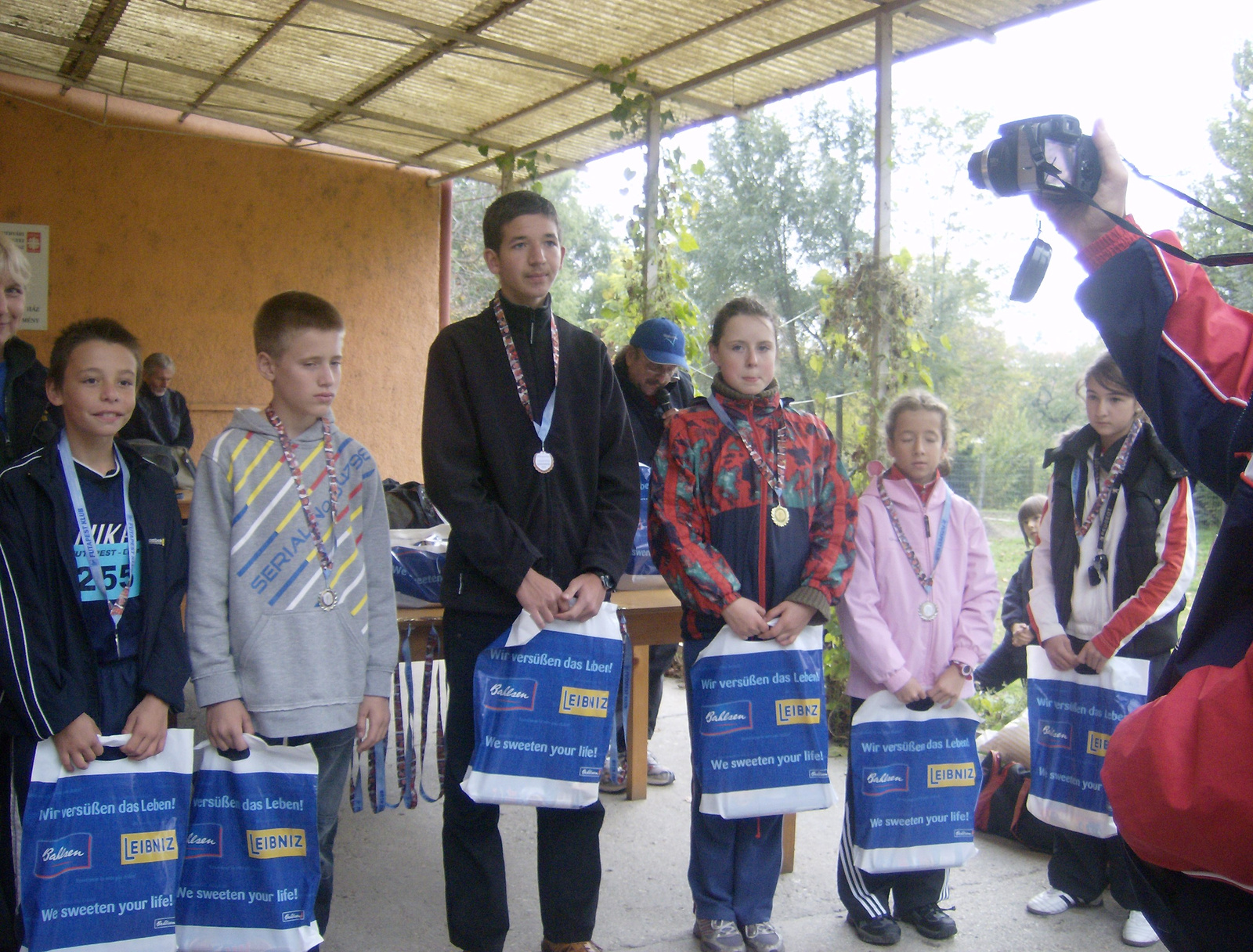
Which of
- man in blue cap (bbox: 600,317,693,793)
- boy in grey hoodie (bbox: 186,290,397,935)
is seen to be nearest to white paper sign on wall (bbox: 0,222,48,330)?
man in blue cap (bbox: 600,317,693,793)

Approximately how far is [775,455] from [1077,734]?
46.8 inches

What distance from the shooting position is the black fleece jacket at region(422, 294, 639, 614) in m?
2.26

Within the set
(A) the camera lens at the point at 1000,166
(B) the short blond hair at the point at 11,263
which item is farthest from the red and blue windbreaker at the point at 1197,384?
(B) the short blond hair at the point at 11,263

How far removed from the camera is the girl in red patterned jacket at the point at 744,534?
2527 mm

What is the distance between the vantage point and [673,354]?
3.57 m

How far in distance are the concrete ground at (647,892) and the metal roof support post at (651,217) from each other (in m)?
2.89

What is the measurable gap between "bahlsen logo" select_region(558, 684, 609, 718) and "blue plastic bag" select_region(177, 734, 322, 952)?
1.93ft

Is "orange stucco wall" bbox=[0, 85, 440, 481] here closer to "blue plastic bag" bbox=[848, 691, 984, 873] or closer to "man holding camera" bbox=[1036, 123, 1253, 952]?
"blue plastic bag" bbox=[848, 691, 984, 873]

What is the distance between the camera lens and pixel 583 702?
7.52 ft

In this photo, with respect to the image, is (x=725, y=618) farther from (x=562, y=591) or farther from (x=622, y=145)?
(x=622, y=145)

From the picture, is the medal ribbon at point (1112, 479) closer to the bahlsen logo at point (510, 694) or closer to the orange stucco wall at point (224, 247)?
the bahlsen logo at point (510, 694)

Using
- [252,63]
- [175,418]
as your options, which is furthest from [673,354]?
[175,418]

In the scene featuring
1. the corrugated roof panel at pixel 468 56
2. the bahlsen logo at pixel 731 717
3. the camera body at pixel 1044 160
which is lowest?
the bahlsen logo at pixel 731 717

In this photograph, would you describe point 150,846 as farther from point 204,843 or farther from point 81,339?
point 81,339
